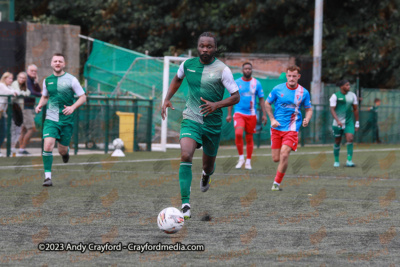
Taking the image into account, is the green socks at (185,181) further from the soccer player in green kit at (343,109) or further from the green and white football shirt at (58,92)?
the soccer player in green kit at (343,109)

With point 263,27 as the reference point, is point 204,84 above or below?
below

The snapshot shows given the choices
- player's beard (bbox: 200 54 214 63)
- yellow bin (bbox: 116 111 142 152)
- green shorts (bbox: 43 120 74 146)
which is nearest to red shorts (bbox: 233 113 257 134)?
green shorts (bbox: 43 120 74 146)

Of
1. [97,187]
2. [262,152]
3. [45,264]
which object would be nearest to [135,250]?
[45,264]

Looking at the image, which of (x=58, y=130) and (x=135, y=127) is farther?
(x=135, y=127)

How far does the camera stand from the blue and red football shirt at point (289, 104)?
11828 millimetres

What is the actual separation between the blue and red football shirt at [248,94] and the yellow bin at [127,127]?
18.8ft

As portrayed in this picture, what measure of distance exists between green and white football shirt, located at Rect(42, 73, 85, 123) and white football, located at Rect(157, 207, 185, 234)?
5.20 metres

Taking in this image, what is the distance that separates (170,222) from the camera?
23.5 ft

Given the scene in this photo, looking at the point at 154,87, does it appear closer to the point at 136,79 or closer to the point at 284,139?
the point at 136,79

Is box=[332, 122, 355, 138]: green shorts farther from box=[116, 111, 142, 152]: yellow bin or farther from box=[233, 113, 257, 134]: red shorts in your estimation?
box=[116, 111, 142, 152]: yellow bin

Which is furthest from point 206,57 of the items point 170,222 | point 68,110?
point 68,110

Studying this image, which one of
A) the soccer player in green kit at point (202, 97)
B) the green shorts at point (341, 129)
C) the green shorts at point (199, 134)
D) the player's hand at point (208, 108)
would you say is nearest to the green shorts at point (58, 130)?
the soccer player in green kit at point (202, 97)

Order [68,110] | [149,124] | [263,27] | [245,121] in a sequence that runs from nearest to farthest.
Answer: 1. [68,110]
2. [245,121]
3. [149,124]
4. [263,27]

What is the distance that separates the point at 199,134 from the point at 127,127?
12.8m
